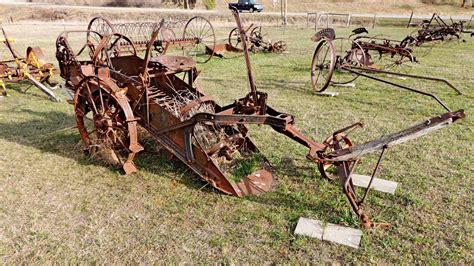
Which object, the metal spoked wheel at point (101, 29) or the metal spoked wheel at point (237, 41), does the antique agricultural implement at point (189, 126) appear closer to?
the metal spoked wheel at point (101, 29)

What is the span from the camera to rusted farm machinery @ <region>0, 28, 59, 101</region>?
24.8ft

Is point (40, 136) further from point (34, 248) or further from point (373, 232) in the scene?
point (373, 232)

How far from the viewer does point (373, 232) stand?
10.6 ft

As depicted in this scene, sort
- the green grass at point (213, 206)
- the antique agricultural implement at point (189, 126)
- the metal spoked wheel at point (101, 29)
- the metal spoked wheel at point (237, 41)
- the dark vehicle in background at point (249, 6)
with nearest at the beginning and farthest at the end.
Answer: the green grass at point (213, 206) < the antique agricultural implement at point (189, 126) < the metal spoked wheel at point (101, 29) < the metal spoked wheel at point (237, 41) < the dark vehicle in background at point (249, 6)

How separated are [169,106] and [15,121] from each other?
3527 mm

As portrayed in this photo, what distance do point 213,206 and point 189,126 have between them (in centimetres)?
87

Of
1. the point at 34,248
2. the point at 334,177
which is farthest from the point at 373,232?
the point at 34,248

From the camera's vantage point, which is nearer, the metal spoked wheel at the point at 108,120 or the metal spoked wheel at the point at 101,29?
the metal spoked wheel at the point at 108,120

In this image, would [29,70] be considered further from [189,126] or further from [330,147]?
[330,147]

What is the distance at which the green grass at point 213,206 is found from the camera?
3.05m

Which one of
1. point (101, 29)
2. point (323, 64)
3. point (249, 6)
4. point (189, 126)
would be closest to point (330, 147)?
point (189, 126)

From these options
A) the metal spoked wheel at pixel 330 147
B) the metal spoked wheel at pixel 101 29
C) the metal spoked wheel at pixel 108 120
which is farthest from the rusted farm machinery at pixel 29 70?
the metal spoked wheel at pixel 330 147

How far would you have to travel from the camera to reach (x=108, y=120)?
163 inches

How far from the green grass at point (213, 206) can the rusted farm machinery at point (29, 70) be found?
5.77ft
